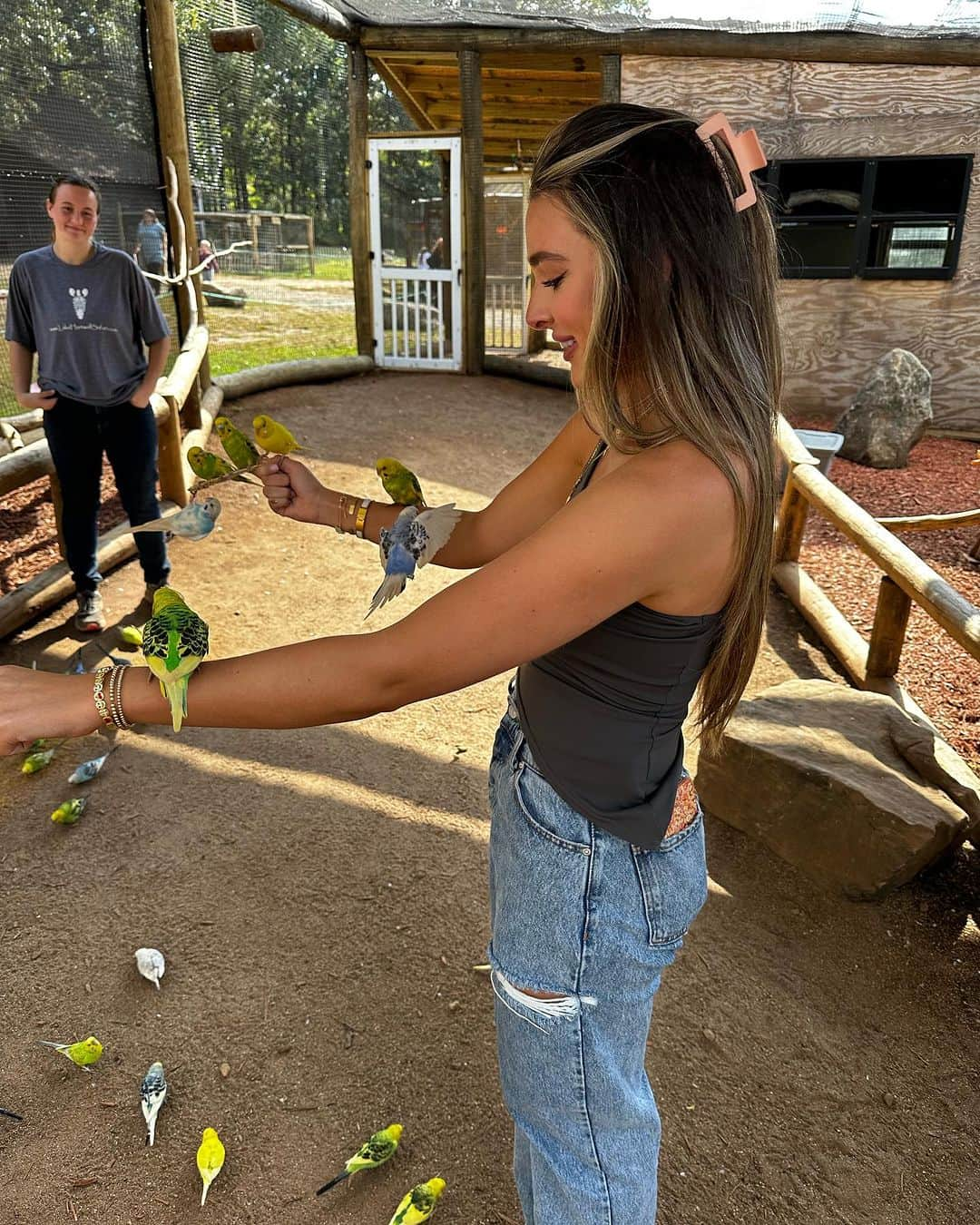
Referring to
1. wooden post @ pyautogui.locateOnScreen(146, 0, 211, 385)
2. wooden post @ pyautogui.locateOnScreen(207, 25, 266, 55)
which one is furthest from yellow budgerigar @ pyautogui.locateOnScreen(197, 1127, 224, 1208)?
wooden post @ pyautogui.locateOnScreen(207, 25, 266, 55)

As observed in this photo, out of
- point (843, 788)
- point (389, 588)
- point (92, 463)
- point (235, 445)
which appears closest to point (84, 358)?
point (92, 463)

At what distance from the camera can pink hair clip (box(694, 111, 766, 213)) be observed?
41.9 inches

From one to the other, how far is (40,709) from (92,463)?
3.19 m

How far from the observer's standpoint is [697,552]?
102 centimetres

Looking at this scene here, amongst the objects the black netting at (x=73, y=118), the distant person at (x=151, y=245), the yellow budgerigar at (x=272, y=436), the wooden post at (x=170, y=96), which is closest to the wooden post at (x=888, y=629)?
the yellow budgerigar at (x=272, y=436)

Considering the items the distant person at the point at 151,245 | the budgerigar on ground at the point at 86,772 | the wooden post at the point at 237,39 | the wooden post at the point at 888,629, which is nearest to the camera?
the budgerigar on ground at the point at 86,772

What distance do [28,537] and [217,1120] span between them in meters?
3.92

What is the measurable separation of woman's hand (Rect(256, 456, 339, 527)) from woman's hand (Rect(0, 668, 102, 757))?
60cm

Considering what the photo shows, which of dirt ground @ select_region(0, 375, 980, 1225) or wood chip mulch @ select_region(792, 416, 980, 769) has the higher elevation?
wood chip mulch @ select_region(792, 416, 980, 769)

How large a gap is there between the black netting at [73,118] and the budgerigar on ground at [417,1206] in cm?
423

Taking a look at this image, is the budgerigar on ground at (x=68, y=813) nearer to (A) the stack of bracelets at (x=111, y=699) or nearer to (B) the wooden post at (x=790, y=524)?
(A) the stack of bracelets at (x=111, y=699)

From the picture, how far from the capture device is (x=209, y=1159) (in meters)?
1.78

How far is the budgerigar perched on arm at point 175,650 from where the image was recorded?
1098 millimetres

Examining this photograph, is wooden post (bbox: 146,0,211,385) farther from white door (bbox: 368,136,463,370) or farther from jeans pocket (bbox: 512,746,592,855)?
jeans pocket (bbox: 512,746,592,855)
